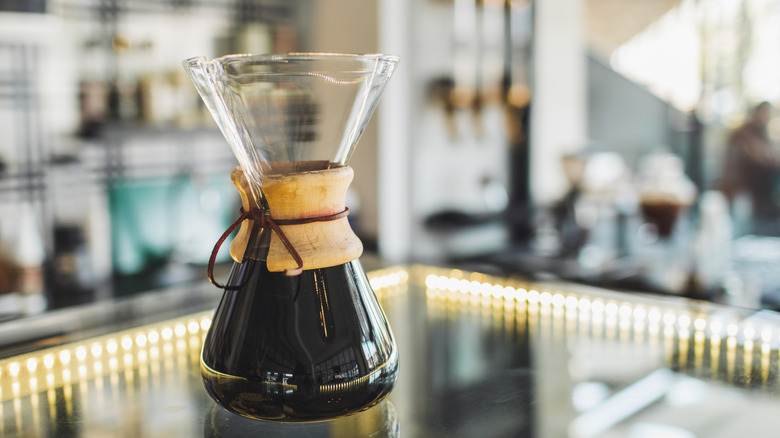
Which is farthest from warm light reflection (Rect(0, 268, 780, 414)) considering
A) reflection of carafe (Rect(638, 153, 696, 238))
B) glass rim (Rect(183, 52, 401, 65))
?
reflection of carafe (Rect(638, 153, 696, 238))

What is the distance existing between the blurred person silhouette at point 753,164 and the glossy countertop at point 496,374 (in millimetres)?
3353

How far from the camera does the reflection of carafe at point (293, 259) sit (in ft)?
1.23

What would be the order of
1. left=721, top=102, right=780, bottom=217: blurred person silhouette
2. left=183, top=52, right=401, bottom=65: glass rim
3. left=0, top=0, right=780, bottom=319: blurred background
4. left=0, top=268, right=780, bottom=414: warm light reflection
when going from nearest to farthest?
1. left=183, top=52, right=401, bottom=65: glass rim
2. left=0, top=268, right=780, bottom=414: warm light reflection
3. left=0, top=0, right=780, bottom=319: blurred background
4. left=721, top=102, right=780, bottom=217: blurred person silhouette

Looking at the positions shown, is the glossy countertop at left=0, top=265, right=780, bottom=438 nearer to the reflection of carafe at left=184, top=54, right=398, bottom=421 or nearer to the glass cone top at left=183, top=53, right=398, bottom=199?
the reflection of carafe at left=184, top=54, right=398, bottom=421

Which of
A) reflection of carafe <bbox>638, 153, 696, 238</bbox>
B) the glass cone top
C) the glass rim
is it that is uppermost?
the glass rim

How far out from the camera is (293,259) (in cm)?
38

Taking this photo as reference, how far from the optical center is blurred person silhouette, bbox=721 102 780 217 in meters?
3.47

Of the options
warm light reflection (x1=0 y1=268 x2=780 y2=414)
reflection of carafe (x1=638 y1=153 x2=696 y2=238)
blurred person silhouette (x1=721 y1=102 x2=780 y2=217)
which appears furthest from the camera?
blurred person silhouette (x1=721 y1=102 x2=780 y2=217)

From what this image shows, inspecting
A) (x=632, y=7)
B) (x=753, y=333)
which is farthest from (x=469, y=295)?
(x=632, y=7)

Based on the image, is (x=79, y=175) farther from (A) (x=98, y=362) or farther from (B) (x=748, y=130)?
(B) (x=748, y=130)

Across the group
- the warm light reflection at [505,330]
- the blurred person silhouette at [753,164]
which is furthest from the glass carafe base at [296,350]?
the blurred person silhouette at [753,164]

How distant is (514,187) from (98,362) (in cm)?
280

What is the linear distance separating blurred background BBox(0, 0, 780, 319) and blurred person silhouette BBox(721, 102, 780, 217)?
1 centimetres

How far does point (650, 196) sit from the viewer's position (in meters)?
2.30
